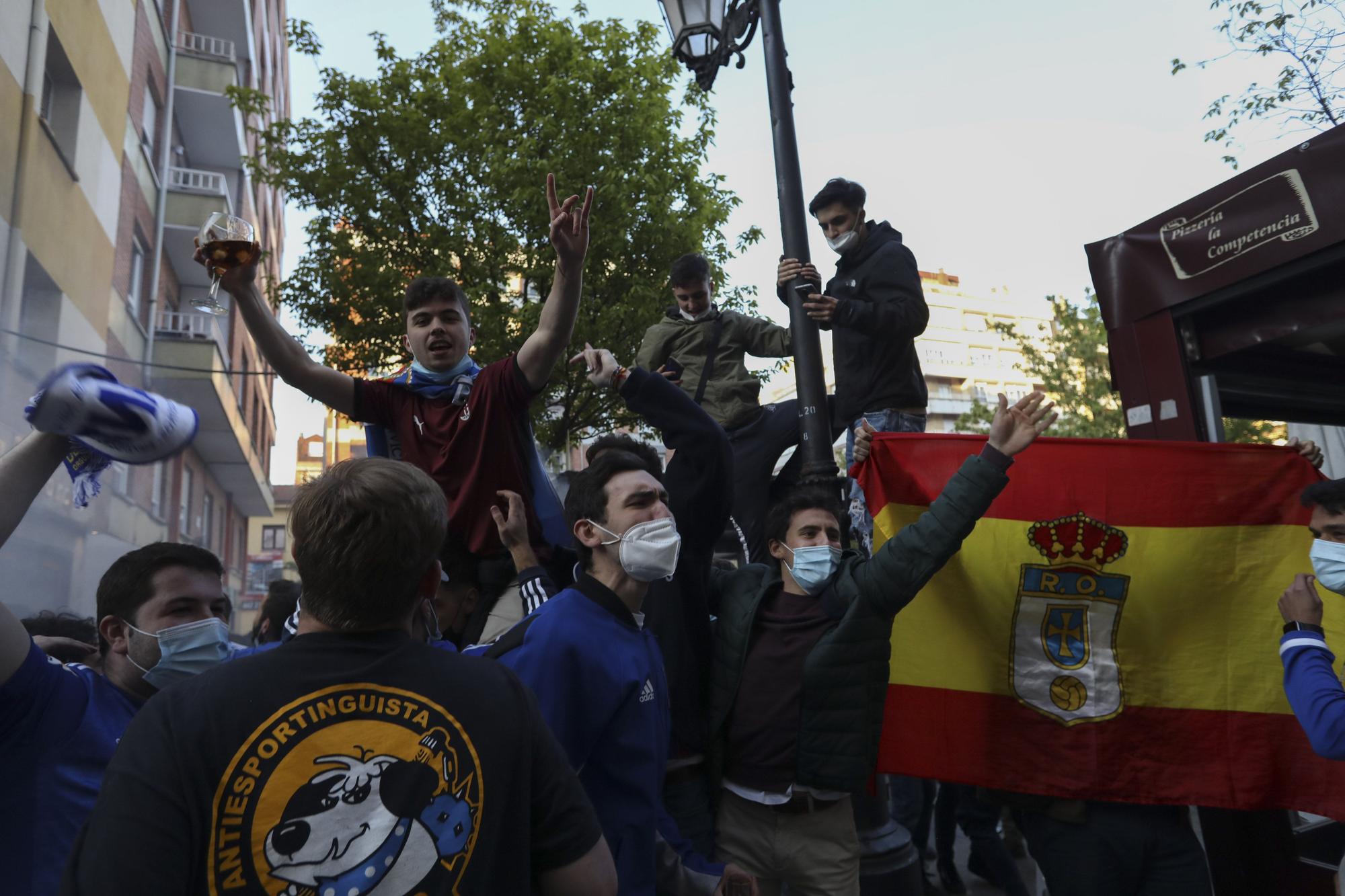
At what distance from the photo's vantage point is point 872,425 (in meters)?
4.61

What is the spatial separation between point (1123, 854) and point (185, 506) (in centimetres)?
2183

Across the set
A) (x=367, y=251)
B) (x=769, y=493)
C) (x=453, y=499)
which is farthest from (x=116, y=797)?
(x=367, y=251)

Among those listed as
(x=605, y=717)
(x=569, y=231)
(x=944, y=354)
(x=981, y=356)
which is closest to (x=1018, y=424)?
(x=569, y=231)

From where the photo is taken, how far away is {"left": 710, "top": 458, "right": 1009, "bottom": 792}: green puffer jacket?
339 centimetres

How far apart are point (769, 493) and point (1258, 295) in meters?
2.52

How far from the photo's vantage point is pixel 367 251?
13680 millimetres

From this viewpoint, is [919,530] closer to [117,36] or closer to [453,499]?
[453,499]

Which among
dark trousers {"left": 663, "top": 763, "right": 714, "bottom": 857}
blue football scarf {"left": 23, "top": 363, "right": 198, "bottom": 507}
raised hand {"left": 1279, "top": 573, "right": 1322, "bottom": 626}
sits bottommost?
dark trousers {"left": 663, "top": 763, "right": 714, "bottom": 857}

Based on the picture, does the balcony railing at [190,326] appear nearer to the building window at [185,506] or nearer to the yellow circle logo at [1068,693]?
the building window at [185,506]

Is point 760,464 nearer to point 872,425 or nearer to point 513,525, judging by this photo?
point 872,425

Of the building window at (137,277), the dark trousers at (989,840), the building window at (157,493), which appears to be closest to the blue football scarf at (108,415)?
the dark trousers at (989,840)

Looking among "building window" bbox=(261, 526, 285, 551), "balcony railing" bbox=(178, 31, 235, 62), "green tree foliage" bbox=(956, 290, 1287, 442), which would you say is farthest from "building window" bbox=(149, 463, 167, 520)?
"building window" bbox=(261, 526, 285, 551)

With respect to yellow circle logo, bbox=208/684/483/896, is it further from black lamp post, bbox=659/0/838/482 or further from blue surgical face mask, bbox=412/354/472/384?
black lamp post, bbox=659/0/838/482

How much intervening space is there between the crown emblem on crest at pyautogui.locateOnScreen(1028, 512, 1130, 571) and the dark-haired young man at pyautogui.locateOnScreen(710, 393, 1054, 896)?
488mm
